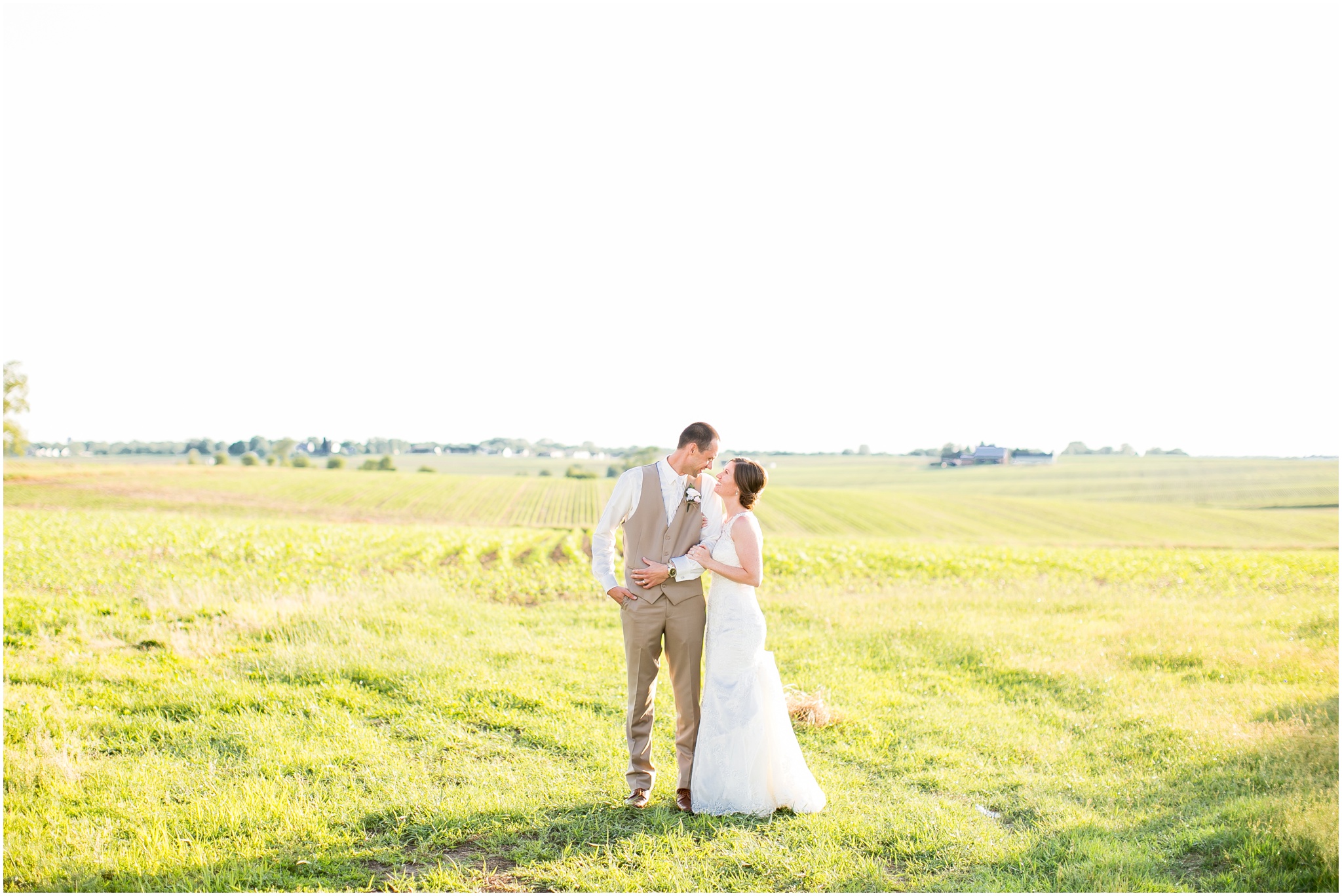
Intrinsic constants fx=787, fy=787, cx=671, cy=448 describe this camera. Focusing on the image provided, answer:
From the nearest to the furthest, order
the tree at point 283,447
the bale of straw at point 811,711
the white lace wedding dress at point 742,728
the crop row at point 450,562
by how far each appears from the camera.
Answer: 1. the white lace wedding dress at point 742,728
2. the bale of straw at point 811,711
3. the crop row at point 450,562
4. the tree at point 283,447

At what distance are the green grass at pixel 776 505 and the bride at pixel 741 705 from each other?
41.0 metres

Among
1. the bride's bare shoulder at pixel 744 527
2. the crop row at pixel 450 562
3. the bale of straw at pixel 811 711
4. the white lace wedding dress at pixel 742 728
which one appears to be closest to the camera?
the bride's bare shoulder at pixel 744 527

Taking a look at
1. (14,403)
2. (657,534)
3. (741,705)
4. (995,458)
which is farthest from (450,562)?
(995,458)

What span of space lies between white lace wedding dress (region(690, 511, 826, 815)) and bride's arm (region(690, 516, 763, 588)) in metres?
0.04

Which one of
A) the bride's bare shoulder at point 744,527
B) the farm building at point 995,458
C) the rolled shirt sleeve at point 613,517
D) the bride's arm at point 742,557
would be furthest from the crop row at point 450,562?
the farm building at point 995,458

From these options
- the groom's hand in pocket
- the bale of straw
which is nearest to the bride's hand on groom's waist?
the groom's hand in pocket

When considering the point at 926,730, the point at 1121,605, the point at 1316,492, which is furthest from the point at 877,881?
the point at 1316,492

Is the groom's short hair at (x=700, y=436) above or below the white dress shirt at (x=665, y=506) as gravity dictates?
above

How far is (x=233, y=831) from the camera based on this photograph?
527 cm

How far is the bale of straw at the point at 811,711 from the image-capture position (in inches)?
304

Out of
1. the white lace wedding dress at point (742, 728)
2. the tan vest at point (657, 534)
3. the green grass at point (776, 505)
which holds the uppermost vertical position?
the tan vest at point (657, 534)

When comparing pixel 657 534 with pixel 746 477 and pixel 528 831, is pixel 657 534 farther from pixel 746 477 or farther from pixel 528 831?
pixel 528 831

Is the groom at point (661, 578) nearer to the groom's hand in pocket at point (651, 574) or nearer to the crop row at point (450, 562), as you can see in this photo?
the groom's hand in pocket at point (651, 574)

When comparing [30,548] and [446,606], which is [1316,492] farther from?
[30,548]
